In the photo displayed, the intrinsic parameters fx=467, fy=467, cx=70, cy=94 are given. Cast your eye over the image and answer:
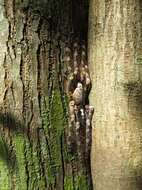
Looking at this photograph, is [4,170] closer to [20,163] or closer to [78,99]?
[20,163]

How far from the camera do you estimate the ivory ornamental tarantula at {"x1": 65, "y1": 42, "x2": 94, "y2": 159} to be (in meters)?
1.77

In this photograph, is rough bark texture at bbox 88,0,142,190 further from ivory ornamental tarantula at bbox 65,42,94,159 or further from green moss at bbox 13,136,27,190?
green moss at bbox 13,136,27,190

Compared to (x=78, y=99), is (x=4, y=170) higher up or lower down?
lower down

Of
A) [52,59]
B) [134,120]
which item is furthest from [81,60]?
[134,120]

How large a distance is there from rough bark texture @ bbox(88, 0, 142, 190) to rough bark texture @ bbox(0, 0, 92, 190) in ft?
0.36

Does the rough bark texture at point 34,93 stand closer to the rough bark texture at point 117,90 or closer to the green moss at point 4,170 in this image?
the green moss at point 4,170

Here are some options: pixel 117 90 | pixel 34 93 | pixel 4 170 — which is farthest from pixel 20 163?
pixel 117 90

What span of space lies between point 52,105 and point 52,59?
0.17m

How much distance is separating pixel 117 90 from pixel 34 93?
1.01ft

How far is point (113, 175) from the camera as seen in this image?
69.4 inches

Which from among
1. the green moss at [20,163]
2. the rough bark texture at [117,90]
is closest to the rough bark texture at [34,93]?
the green moss at [20,163]

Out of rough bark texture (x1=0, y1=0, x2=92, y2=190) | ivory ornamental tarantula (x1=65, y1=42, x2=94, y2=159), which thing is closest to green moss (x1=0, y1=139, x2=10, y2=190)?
rough bark texture (x1=0, y1=0, x2=92, y2=190)

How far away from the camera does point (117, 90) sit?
1729 millimetres

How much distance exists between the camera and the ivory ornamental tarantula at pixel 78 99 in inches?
69.6
